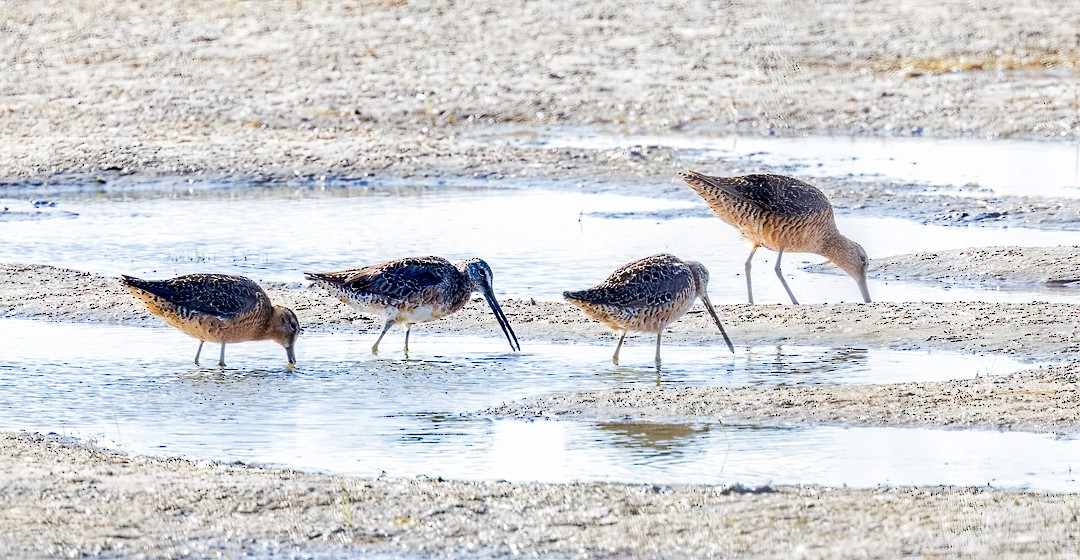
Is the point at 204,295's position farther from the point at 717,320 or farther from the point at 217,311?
the point at 717,320

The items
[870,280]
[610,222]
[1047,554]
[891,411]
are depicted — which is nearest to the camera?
[1047,554]

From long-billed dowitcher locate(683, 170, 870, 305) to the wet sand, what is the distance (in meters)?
0.56

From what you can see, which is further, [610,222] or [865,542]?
[610,222]

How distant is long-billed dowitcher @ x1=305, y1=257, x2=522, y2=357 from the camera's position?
9859mm

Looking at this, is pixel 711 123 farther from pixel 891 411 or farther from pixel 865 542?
pixel 865 542

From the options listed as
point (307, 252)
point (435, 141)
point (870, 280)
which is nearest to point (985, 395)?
point (870, 280)

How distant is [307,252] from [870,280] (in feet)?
13.5

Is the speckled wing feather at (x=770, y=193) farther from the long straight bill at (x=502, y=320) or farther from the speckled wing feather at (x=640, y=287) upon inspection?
the long straight bill at (x=502, y=320)

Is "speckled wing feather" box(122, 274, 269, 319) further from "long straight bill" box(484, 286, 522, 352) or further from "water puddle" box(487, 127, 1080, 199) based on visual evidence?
"water puddle" box(487, 127, 1080, 199)

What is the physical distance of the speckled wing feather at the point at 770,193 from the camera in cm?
1168

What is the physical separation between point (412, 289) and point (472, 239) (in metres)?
3.41

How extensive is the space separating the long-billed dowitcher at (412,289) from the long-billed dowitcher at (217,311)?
462 mm

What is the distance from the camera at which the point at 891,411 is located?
25.3 ft

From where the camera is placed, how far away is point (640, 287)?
941 centimetres
